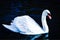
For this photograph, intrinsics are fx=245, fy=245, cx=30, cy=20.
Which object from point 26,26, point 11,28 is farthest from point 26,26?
point 11,28

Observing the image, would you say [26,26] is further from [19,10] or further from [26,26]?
[19,10]

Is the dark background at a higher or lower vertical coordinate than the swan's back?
higher

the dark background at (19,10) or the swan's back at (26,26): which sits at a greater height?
the dark background at (19,10)

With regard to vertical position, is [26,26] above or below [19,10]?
below

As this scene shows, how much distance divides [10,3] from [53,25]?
54 centimetres

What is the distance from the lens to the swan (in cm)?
255

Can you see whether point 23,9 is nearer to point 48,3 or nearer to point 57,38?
point 48,3

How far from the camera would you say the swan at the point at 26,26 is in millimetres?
2549

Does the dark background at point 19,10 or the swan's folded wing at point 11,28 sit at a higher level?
the dark background at point 19,10

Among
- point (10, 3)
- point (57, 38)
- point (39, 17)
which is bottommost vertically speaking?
point (57, 38)

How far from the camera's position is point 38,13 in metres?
2.66

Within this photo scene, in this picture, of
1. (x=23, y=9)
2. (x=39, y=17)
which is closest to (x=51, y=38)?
(x=39, y=17)

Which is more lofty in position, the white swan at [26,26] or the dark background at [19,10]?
the dark background at [19,10]

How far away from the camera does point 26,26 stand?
2.56 meters
